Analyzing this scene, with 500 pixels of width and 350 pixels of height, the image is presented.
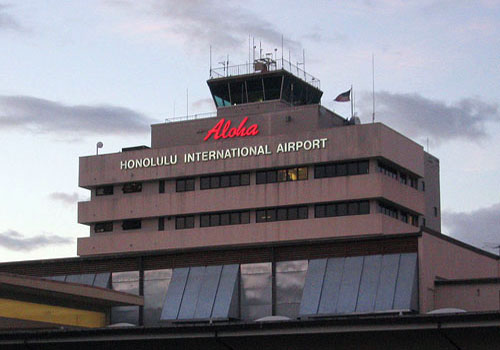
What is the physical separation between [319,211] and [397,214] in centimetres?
1028

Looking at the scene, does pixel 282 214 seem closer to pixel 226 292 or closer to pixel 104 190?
pixel 104 190

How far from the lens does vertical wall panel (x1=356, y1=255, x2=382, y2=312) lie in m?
73.2

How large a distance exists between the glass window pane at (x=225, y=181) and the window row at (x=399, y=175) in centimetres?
1886

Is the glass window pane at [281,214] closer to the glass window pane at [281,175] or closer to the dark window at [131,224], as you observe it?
the glass window pane at [281,175]

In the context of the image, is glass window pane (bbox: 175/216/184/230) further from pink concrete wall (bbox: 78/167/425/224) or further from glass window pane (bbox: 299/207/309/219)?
glass window pane (bbox: 299/207/309/219)

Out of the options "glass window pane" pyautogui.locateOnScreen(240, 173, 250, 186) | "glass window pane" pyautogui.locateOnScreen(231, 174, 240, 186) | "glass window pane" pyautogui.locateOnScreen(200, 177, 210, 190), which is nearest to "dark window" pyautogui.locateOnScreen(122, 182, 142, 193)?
"glass window pane" pyautogui.locateOnScreen(200, 177, 210, 190)

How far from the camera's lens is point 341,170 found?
123 m

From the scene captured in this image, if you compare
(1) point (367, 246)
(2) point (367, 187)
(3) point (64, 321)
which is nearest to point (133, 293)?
(3) point (64, 321)

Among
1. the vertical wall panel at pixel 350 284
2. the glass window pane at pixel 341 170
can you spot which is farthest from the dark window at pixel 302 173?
the vertical wall panel at pixel 350 284

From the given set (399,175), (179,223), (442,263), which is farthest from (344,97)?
(442,263)

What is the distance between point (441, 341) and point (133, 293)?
32.1 meters

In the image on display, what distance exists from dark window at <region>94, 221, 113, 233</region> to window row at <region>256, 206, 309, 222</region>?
21.2m

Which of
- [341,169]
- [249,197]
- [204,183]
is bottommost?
[249,197]

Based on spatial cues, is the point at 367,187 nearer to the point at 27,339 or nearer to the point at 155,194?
the point at 155,194
